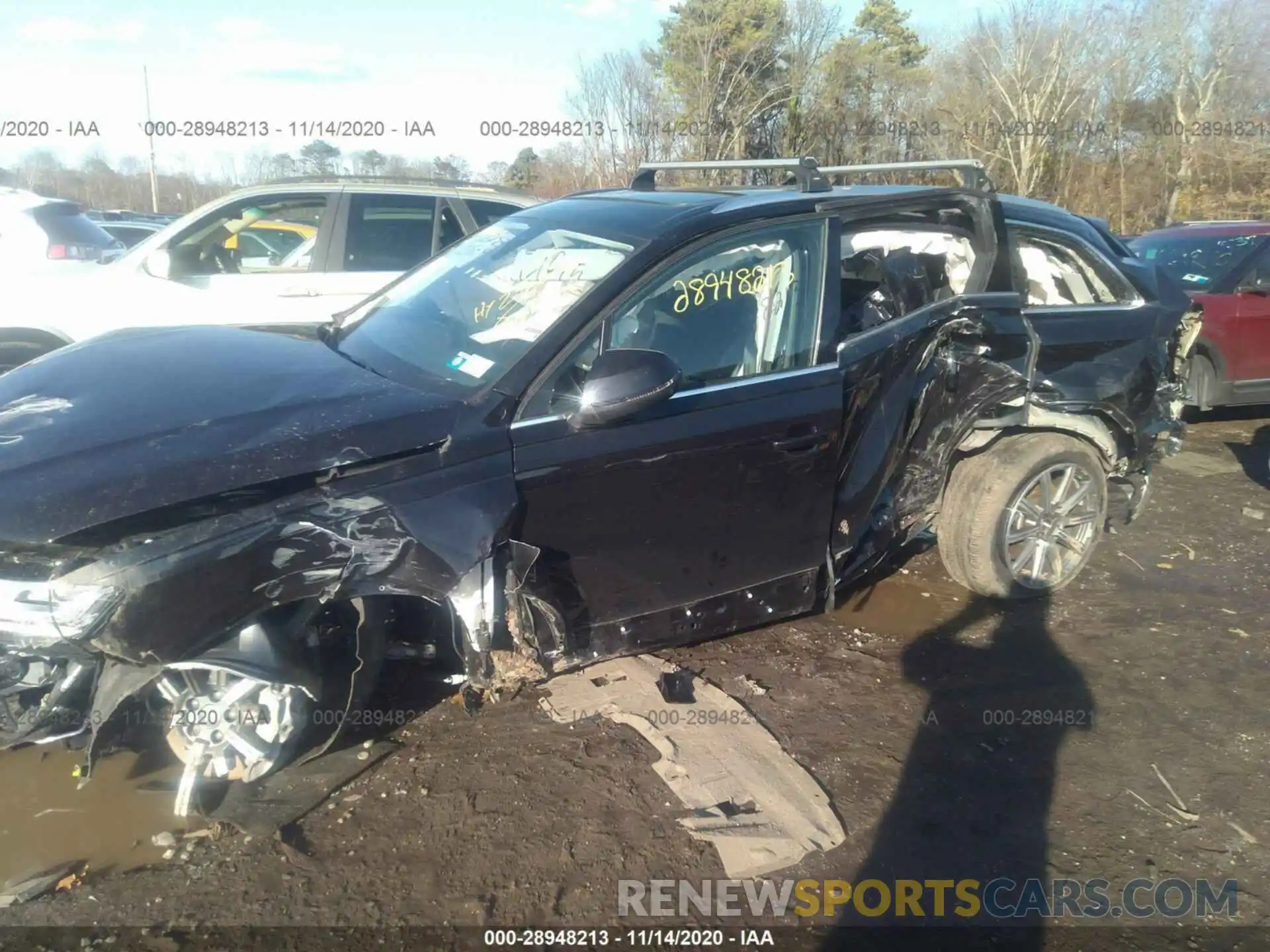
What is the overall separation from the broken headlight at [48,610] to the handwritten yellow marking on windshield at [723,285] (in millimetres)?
2054

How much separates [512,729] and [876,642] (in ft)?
5.79

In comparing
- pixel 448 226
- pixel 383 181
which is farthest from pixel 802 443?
pixel 383 181

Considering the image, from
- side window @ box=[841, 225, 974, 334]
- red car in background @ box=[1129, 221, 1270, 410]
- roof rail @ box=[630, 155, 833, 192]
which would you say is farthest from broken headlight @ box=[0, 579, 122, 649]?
red car in background @ box=[1129, 221, 1270, 410]

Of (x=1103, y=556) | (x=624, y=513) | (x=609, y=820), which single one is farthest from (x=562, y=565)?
(x=1103, y=556)

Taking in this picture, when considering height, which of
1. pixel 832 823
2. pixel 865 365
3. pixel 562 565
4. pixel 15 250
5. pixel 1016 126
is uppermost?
pixel 1016 126

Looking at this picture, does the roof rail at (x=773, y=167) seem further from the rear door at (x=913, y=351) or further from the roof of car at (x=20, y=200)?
the roof of car at (x=20, y=200)

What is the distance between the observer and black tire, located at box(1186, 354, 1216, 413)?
8.10 m

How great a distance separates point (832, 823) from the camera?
3086mm

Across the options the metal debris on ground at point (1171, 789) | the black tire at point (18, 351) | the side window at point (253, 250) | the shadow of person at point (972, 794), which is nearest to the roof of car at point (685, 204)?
the shadow of person at point (972, 794)

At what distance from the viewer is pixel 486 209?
7031 mm

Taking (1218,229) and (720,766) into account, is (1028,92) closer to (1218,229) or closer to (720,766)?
(1218,229)

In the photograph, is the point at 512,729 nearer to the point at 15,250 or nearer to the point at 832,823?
the point at 832,823

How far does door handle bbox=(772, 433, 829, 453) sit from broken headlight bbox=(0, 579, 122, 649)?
7.11 feet

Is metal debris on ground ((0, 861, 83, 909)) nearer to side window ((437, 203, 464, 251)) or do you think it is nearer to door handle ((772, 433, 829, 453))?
door handle ((772, 433, 829, 453))
